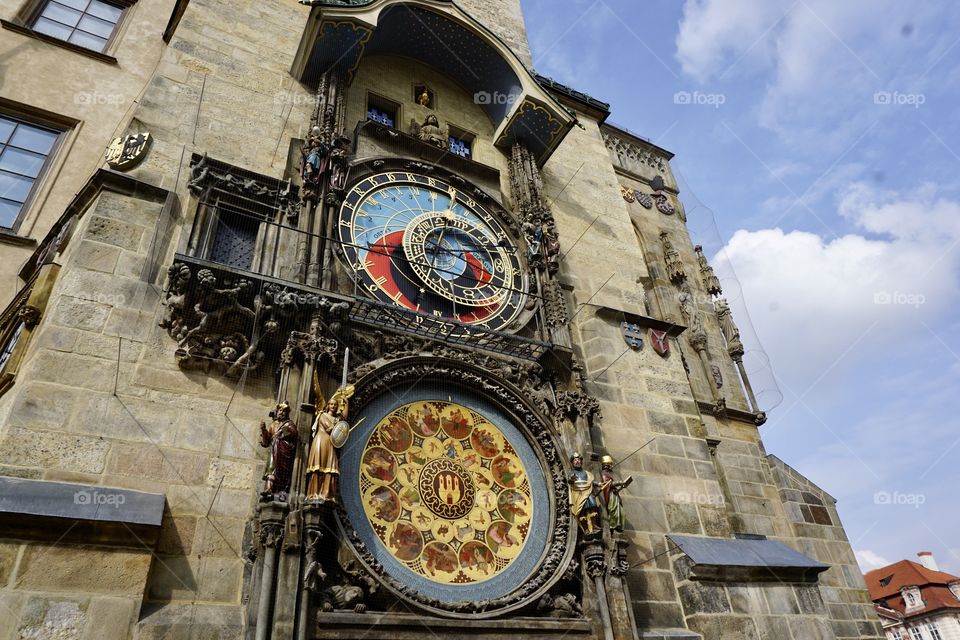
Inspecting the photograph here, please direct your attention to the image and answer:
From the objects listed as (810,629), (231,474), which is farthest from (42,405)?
(810,629)

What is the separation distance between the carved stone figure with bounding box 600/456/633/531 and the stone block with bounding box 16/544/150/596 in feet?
13.4

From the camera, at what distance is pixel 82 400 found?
482 cm

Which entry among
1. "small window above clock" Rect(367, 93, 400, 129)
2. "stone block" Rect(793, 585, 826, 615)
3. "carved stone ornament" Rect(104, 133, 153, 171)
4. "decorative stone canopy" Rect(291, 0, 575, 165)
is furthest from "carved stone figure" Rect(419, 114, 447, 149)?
"stone block" Rect(793, 585, 826, 615)

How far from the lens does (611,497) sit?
627cm

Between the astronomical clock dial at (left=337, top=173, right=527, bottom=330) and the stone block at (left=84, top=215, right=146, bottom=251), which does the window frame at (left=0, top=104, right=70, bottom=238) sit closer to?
the stone block at (left=84, top=215, right=146, bottom=251)

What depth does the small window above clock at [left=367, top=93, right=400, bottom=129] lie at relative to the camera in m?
9.11

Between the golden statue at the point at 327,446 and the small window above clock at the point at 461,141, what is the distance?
556 cm

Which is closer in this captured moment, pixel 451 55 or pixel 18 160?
pixel 18 160

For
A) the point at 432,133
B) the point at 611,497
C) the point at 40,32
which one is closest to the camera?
the point at 611,497

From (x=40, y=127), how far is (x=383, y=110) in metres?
4.59

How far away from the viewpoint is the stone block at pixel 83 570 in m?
3.94

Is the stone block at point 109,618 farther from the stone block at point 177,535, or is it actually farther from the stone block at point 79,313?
the stone block at point 79,313

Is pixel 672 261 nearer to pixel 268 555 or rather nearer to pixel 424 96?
pixel 424 96

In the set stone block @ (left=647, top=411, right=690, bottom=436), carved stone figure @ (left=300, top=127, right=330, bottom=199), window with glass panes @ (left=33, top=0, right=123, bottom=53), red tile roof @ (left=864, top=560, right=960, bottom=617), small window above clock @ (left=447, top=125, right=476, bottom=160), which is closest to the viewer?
carved stone figure @ (left=300, top=127, right=330, bottom=199)
